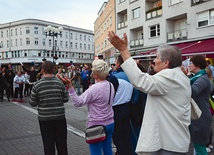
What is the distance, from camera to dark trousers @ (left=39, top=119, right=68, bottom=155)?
13.4 feet

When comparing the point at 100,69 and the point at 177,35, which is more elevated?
the point at 177,35

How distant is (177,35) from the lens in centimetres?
2477

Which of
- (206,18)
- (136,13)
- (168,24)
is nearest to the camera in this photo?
(206,18)

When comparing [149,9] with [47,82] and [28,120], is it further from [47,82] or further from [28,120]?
[47,82]

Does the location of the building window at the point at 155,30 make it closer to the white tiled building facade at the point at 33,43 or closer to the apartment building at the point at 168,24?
the apartment building at the point at 168,24

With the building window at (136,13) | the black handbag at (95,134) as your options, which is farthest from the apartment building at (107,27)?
the black handbag at (95,134)

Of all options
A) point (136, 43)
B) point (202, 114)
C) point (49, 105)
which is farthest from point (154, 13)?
point (49, 105)

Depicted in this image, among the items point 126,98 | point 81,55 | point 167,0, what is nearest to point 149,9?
point 167,0

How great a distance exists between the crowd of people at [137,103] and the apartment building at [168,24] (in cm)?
1445

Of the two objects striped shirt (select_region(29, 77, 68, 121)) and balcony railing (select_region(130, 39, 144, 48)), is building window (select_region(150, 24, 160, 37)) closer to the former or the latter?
balcony railing (select_region(130, 39, 144, 48))

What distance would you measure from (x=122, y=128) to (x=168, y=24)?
24.1 metres

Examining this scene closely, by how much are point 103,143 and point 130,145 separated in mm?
687

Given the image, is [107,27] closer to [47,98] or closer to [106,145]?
[47,98]

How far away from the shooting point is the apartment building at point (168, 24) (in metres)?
21.6
